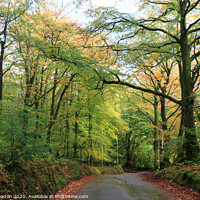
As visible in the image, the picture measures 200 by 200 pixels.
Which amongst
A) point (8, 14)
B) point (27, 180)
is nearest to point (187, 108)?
point (27, 180)

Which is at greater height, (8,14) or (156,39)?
(156,39)

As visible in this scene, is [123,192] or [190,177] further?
[190,177]

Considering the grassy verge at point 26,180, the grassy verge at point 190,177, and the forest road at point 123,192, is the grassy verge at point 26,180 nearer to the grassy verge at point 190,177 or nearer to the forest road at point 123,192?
the forest road at point 123,192

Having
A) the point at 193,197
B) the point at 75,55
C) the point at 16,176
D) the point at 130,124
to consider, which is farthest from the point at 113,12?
the point at 130,124

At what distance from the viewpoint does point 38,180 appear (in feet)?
19.2

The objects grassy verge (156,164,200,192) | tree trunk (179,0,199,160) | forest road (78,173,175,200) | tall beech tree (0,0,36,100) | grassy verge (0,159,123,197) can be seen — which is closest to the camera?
grassy verge (0,159,123,197)

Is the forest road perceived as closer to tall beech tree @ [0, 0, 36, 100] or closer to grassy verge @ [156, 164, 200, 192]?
grassy verge @ [156, 164, 200, 192]

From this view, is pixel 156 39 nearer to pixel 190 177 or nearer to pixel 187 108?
pixel 187 108

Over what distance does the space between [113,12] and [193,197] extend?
25.9ft

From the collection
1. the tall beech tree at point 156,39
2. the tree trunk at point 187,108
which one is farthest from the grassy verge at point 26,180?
the tree trunk at point 187,108

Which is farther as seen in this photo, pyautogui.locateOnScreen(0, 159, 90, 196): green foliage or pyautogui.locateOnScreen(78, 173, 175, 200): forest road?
pyautogui.locateOnScreen(78, 173, 175, 200): forest road

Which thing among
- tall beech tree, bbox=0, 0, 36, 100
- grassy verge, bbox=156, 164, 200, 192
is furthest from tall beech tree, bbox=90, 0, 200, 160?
tall beech tree, bbox=0, 0, 36, 100

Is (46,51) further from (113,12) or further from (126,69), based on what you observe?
(126,69)

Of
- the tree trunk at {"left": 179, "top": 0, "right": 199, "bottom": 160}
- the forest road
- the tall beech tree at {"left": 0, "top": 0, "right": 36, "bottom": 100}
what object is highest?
the tall beech tree at {"left": 0, "top": 0, "right": 36, "bottom": 100}
